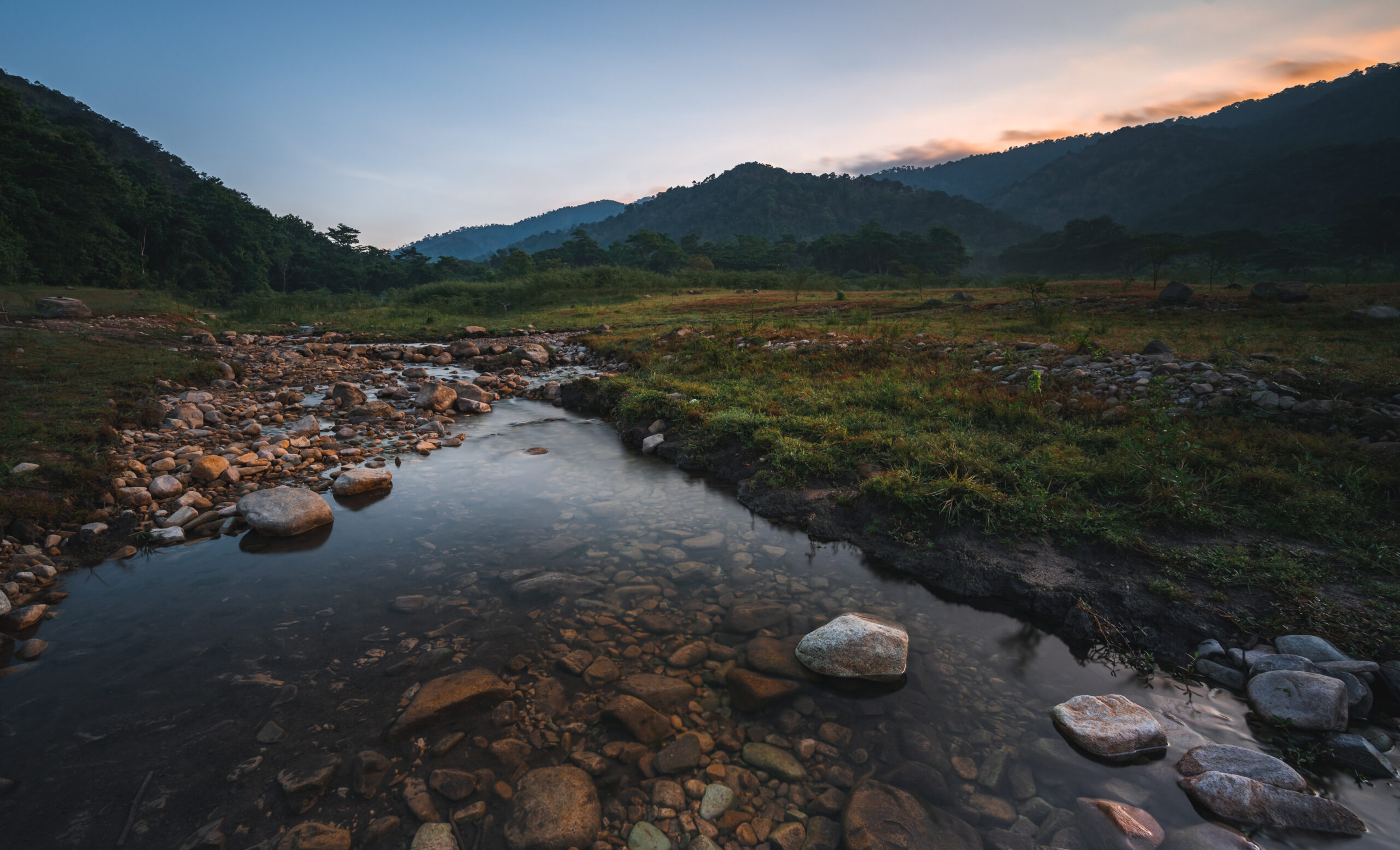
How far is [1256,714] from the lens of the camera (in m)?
2.95

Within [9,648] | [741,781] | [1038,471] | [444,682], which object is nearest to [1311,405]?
[1038,471]

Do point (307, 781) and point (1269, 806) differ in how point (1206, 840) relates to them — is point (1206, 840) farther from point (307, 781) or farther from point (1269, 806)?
point (307, 781)

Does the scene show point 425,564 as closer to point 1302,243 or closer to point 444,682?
point 444,682

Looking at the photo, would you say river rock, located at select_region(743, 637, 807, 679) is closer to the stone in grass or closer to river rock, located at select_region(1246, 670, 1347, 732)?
the stone in grass

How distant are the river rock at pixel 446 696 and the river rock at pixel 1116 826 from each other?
3.12m

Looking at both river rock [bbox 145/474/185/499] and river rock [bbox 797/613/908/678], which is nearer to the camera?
river rock [bbox 797/613/908/678]

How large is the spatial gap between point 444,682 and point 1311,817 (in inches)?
177

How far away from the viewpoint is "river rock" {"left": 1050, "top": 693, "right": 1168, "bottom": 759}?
8.99ft


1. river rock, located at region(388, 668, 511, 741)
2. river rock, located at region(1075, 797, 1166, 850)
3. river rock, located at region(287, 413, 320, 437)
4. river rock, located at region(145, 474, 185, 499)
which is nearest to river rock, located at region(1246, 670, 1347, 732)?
river rock, located at region(1075, 797, 1166, 850)

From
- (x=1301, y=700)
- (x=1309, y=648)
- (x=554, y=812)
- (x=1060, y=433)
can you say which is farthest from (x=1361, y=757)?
(x=554, y=812)

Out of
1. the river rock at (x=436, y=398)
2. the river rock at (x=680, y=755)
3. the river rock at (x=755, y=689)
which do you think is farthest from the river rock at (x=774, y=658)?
the river rock at (x=436, y=398)

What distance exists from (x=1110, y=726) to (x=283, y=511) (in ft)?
22.8

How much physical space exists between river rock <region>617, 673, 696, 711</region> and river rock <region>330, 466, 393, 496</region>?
469 cm

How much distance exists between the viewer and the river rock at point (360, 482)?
6.09 m
